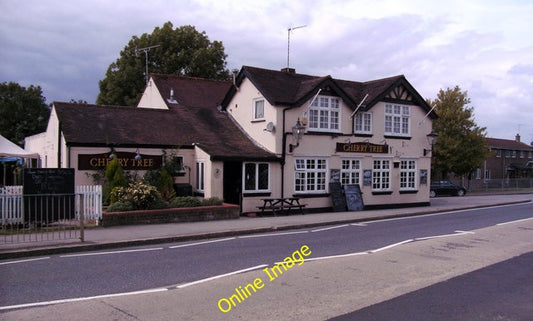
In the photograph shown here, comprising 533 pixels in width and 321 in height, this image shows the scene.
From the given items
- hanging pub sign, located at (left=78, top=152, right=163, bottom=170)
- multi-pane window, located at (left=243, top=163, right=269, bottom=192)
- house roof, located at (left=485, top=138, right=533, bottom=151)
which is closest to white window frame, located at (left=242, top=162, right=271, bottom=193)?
multi-pane window, located at (left=243, top=163, right=269, bottom=192)

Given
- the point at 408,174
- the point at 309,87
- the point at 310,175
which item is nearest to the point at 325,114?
the point at 309,87

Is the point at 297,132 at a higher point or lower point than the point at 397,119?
lower

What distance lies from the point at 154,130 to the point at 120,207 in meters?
6.14

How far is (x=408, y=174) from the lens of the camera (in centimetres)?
2634

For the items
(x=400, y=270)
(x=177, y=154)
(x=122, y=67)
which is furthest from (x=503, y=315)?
(x=122, y=67)

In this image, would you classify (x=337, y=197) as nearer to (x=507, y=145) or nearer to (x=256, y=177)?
(x=256, y=177)

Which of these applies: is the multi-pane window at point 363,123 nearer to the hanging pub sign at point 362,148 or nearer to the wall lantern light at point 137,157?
the hanging pub sign at point 362,148

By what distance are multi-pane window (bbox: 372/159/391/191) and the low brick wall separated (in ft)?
29.8

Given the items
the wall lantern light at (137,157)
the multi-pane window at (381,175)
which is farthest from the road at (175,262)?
the multi-pane window at (381,175)

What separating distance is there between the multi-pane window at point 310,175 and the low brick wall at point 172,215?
14.8 ft

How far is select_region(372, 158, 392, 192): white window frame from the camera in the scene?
24641mm

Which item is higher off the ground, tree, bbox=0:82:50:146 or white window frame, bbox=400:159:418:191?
tree, bbox=0:82:50:146

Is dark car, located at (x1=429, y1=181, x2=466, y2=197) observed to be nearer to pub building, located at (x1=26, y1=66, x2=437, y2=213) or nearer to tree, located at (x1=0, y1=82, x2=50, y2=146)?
pub building, located at (x1=26, y1=66, x2=437, y2=213)

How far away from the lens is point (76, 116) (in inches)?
798
